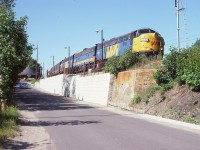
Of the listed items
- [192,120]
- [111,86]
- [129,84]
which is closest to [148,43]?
[129,84]

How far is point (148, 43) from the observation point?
110ft

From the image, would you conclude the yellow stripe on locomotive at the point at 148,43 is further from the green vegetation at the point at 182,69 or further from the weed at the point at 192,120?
the weed at the point at 192,120

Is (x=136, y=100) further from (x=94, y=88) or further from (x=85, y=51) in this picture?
(x=85, y=51)

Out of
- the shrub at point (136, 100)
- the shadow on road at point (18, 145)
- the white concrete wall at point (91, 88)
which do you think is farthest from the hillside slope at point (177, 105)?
the shadow on road at point (18, 145)

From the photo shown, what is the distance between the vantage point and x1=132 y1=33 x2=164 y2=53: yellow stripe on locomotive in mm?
33562

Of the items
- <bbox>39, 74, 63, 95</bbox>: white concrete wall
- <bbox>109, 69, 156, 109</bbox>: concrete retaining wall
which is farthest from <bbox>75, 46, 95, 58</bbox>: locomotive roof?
<bbox>109, 69, 156, 109</bbox>: concrete retaining wall

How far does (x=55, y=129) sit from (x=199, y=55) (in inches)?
430

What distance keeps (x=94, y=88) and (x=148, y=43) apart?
10547 millimetres

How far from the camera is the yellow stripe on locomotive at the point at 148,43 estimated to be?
3356cm

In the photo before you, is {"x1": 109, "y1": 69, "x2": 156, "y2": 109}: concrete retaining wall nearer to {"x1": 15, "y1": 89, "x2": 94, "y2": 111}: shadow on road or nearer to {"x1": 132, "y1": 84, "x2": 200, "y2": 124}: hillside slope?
{"x1": 132, "y1": 84, "x2": 200, "y2": 124}: hillside slope

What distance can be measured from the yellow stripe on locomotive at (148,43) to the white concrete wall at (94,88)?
433cm

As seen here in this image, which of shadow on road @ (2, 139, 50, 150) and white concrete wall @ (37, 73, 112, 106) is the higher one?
white concrete wall @ (37, 73, 112, 106)

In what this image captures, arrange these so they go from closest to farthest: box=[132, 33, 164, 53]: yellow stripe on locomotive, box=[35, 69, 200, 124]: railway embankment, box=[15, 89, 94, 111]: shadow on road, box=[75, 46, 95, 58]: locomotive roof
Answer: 1. box=[35, 69, 200, 124]: railway embankment
2. box=[15, 89, 94, 111]: shadow on road
3. box=[132, 33, 164, 53]: yellow stripe on locomotive
4. box=[75, 46, 95, 58]: locomotive roof

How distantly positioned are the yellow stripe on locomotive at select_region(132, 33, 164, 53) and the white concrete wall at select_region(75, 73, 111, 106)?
433 cm
